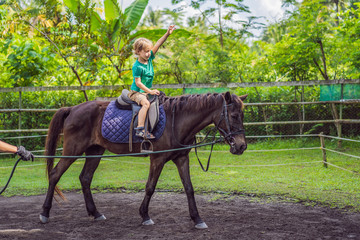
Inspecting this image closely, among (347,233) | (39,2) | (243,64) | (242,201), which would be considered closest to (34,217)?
(242,201)

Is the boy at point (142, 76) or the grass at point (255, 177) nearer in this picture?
the boy at point (142, 76)

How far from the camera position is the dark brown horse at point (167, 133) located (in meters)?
4.23

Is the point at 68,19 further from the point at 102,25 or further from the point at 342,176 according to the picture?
the point at 342,176

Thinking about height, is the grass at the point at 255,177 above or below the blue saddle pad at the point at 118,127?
below

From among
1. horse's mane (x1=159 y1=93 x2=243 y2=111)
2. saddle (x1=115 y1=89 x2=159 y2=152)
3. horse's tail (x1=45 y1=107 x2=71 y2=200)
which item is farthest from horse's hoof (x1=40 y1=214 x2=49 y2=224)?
horse's mane (x1=159 y1=93 x2=243 y2=111)

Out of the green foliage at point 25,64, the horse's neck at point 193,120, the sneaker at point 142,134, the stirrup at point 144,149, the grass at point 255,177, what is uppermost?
the green foliage at point 25,64

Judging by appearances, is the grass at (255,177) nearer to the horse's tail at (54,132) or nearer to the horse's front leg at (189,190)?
the horse's tail at (54,132)

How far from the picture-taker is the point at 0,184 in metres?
7.02

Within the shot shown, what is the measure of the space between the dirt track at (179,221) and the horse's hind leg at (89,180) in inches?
4.4

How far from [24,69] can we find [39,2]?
1.97 m

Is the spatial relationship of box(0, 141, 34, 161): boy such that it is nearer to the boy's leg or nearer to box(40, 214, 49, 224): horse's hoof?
the boy's leg

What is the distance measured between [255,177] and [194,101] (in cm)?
334

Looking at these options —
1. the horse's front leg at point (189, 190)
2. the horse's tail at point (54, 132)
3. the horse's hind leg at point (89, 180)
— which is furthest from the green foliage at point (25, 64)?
the horse's front leg at point (189, 190)

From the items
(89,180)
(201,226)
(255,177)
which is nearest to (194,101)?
(201,226)
